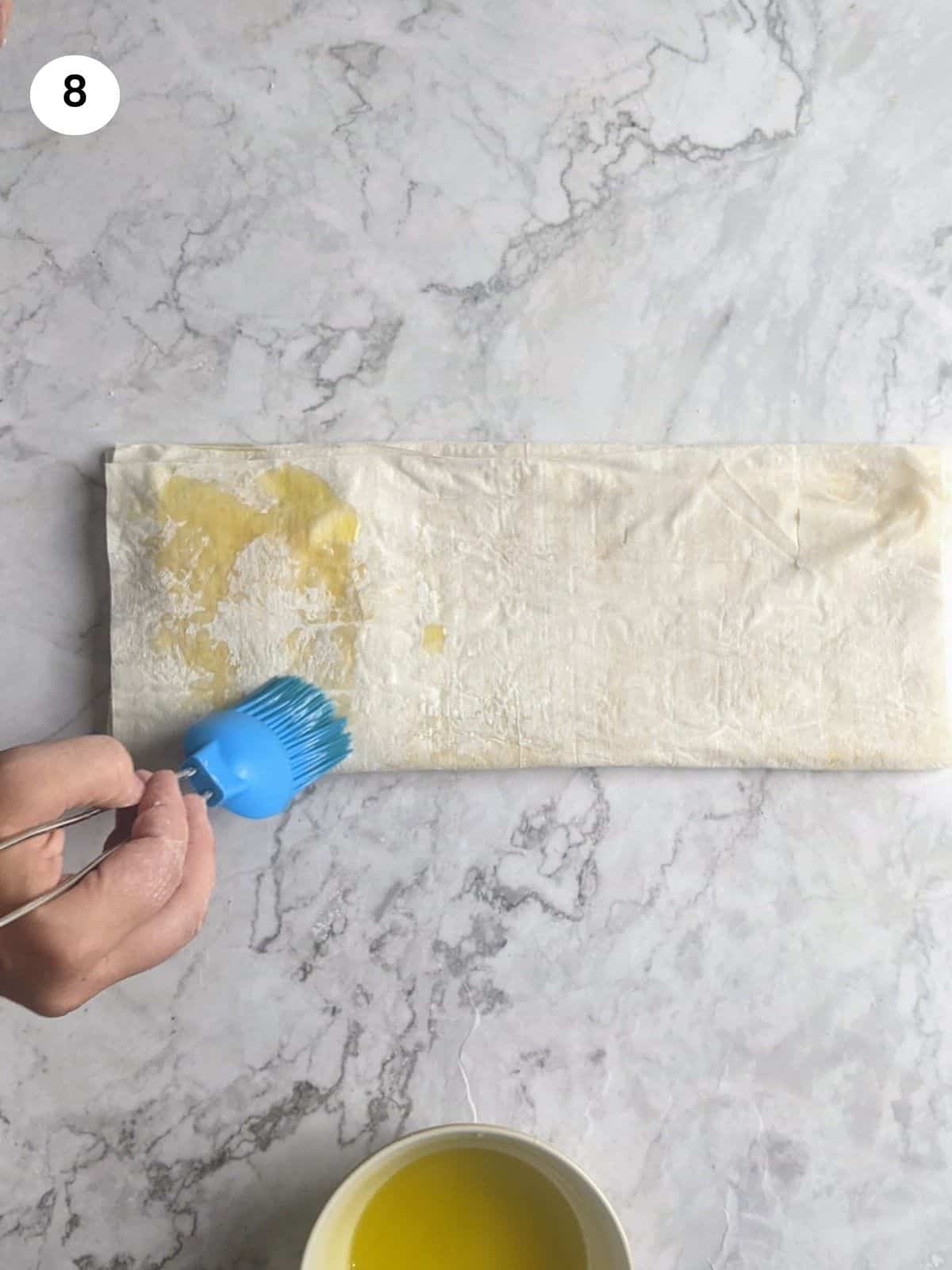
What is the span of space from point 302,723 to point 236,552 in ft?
0.40

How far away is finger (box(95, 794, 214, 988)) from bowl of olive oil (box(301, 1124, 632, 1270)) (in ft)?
0.68

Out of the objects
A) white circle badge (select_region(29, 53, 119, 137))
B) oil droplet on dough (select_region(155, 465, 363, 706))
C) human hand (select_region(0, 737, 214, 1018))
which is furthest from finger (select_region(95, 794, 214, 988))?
white circle badge (select_region(29, 53, 119, 137))

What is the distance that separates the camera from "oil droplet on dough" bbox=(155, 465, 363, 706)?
67 centimetres

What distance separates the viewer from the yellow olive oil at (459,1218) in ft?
2.06

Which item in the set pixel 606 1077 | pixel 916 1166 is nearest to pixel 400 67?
pixel 606 1077

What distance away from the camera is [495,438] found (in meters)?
0.70

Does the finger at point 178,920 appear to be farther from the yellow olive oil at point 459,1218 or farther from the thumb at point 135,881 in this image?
the yellow olive oil at point 459,1218

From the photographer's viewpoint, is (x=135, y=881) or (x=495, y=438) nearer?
(x=135, y=881)

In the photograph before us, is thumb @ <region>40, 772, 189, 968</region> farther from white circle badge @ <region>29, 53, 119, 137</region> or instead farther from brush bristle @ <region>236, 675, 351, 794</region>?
white circle badge @ <region>29, 53, 119, 137</region>

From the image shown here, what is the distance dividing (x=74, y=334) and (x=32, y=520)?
0.13 metres

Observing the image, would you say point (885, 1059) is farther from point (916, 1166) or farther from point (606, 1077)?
point (606, 1077)

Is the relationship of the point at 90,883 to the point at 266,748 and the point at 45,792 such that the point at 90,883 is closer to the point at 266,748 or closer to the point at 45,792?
the point at 45,792

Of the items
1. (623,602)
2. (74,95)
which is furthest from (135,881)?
(74,95)

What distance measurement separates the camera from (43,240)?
697 mm
